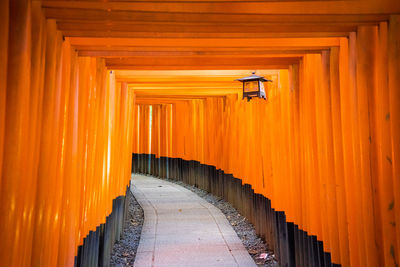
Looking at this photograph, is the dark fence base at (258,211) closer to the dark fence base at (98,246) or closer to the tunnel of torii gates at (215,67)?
the tunnel of torii gates at (215,67)

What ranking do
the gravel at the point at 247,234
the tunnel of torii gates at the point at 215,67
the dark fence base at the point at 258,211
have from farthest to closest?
the gravel at the point at 247,234 → the dark fence base at the point at 258,211 → the tunnel of torii gates at the point at 215,67

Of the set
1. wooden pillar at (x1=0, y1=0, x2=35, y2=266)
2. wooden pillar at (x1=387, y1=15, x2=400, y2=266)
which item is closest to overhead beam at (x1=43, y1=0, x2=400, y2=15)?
wooden pillar at (x1=387, y1=15, x2=400, y2=266)

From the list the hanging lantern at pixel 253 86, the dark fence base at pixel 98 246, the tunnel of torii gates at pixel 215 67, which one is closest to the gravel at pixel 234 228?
the dark fence base at pixel 98 246

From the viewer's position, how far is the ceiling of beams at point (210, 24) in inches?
96.0

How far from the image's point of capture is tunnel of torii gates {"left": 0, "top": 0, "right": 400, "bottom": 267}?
6.69 ft

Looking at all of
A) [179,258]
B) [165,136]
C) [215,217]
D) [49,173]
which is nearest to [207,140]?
[215,217]

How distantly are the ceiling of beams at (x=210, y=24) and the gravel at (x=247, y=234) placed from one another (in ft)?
12.0

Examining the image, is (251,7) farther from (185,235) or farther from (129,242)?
(129,242)

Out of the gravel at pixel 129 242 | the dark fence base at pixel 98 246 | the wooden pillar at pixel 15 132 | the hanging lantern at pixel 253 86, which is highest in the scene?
the hanging lantern at pixel 253 86

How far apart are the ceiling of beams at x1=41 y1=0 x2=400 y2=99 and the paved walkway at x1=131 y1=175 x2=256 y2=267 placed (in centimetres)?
355

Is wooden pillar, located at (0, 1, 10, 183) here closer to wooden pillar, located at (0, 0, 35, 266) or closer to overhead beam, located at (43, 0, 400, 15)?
wooden pillar, located at (0, 0, 35, 266)

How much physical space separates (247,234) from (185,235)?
4.23 ft

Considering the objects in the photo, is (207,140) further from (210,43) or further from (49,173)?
(49,173)

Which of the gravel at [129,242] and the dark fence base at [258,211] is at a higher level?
the dark fence base at [258,211]
